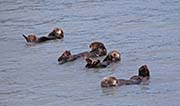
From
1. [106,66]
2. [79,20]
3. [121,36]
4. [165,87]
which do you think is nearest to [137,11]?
[79,20]

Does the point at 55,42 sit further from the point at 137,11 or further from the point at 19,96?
the point at 19,96

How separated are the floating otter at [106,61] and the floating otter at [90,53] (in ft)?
1.76

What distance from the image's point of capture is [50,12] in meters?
23.8

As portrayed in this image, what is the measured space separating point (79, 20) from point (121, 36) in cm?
292

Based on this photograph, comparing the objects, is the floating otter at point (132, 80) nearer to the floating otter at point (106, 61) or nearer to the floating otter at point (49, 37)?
the floating otter at point (106, 61)

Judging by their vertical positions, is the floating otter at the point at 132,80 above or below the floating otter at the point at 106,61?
below

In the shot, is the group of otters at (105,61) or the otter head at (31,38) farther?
the otter head at (31,38)

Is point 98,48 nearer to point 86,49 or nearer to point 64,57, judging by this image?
point 64,57

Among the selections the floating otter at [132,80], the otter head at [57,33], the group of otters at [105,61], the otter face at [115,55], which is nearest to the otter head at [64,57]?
the group of otters at [105,61]

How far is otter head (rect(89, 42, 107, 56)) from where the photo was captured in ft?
56.2

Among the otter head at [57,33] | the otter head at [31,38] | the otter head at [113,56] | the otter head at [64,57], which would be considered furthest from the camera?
the otter head at [57,33]

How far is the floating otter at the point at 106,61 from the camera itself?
52.1 feet

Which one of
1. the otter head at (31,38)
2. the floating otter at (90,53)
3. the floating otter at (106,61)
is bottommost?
the floating otter at (106,61)

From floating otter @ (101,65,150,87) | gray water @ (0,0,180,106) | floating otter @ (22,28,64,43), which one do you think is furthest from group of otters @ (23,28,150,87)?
floating otter @ (22,28,64,43)
